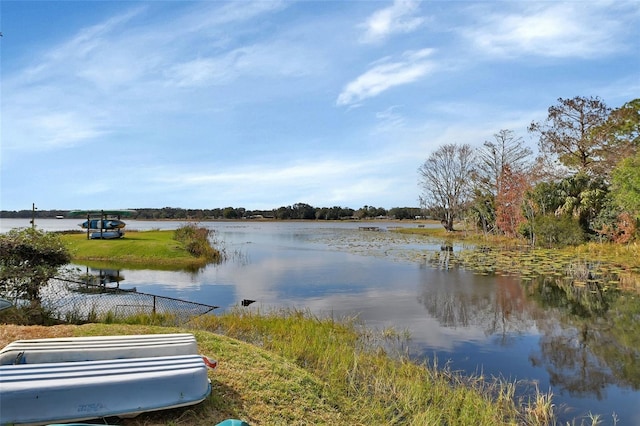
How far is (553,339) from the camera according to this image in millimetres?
8422

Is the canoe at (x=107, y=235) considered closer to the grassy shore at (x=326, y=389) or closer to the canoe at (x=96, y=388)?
the grassy shore at (x=326, y=389)

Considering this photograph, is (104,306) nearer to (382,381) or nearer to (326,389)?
(326,389)

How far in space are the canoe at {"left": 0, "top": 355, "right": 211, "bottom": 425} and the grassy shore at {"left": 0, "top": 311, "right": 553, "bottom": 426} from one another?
0.84 ft

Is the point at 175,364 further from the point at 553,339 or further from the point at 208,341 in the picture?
the point at 553,339

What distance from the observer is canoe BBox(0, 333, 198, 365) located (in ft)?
13.1

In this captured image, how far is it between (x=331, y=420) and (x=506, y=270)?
15.1 metres

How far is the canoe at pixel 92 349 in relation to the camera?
13.1ft

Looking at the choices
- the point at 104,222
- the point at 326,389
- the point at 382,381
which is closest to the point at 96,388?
the point at 326,389

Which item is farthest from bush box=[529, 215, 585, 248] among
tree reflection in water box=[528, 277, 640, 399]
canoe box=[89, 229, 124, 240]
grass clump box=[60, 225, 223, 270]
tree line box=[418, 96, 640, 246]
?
canoe box=[89, 229, 124, 240]

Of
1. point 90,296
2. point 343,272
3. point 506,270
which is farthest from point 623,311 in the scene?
point 90,296

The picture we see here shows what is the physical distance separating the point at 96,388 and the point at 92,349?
0.96m

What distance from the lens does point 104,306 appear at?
9.23 meters

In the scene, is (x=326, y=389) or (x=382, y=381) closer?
(x=326, y=389)

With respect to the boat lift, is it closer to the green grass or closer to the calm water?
the green grass
